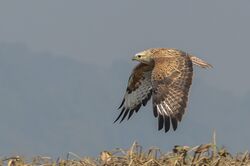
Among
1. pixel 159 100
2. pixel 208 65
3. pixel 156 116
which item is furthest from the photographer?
pixel 208 65

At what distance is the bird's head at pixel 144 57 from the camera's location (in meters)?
17.4

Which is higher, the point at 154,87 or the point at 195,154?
the point at 154,87

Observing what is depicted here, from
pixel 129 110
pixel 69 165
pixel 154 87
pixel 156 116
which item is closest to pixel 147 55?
pixel 129 110

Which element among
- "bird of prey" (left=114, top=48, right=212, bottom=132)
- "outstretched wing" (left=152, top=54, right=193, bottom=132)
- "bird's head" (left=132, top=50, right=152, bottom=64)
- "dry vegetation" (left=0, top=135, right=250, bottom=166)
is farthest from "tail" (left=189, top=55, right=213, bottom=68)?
"dry vegetation" (left=0, top=135, right=250, bottom=166)

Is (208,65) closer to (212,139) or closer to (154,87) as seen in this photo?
(154,87)

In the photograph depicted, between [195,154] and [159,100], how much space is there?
10503 millimetres

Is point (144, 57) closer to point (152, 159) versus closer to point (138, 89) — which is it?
point (138, 89)

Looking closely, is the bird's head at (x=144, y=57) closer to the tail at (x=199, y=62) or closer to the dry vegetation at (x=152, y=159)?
the tail at (x=199, y=62)

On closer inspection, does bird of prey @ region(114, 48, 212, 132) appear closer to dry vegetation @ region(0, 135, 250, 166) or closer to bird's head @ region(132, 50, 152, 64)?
bird's head @ region(132, 50, 152, 64)

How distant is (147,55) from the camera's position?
17.5 meters

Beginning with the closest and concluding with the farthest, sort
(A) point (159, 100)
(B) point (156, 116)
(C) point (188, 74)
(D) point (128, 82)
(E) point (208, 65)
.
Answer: (B) point (156, 116), (A) point (159, 100), (C) point (188, 74), (E) point (208, 65), (D) point (128, 82)

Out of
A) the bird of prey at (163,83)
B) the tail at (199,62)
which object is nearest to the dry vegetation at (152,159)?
the bird of prey at (163,83)

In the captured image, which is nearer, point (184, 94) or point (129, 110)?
point (184, 94)

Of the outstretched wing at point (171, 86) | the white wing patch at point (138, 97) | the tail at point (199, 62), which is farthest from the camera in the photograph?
the white wing patch at point (138, 97)
